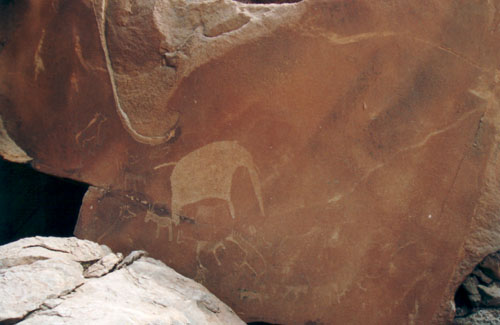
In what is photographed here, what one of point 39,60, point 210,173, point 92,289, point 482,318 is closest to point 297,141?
point 210,173

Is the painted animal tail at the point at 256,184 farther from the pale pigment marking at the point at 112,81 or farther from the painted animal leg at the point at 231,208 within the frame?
the pale pigment marking at the point at 112,81

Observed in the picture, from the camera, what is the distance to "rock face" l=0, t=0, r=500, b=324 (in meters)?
1.55

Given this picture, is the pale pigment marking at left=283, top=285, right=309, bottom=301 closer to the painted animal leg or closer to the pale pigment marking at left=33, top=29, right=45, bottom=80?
the painted animal leg

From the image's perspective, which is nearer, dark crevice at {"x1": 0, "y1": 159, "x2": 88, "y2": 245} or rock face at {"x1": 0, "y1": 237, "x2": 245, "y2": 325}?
rock face at {"x1": 0, "y1": 237, "x2": 245, "y2": 325}

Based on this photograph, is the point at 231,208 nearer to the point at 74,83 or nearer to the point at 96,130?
the point at 96,130

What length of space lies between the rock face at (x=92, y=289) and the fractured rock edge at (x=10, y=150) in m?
0.42

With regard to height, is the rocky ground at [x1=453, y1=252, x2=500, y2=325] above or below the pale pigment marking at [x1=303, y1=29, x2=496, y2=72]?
below

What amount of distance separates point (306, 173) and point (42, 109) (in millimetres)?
1037

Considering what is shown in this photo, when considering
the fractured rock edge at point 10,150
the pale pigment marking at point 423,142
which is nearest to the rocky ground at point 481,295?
the pale pigment marking at point 423,142

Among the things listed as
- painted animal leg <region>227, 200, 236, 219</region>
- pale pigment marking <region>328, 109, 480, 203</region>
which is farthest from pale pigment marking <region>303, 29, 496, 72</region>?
painted animal leg <region>227, 200, 236, 219</region>

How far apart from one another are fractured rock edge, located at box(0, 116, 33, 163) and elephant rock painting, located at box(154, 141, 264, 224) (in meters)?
0.57

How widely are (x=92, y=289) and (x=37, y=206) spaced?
1162 millimetres

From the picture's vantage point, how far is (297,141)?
1602 mm

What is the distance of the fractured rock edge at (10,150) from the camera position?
180cm
